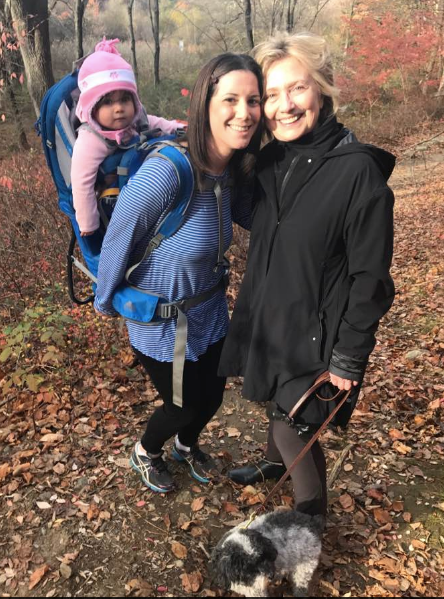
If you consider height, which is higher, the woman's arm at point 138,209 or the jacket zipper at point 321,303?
the woman's arm at point 138,209

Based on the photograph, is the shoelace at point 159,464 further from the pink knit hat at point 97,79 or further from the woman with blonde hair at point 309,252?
the pink knit hat at point 97,79

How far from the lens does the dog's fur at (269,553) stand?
6.60ft

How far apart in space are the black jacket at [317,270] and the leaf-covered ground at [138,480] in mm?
1149

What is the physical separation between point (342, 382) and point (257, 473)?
1390 mm

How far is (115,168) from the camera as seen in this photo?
A: 2.60m

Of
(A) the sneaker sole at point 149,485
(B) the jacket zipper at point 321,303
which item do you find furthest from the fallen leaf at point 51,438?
(B) the jacket zipper at point 321,303

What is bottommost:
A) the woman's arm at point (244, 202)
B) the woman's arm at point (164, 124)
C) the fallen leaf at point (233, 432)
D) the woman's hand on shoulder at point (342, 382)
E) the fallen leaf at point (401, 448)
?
the fallen leaf at point (233, 432)

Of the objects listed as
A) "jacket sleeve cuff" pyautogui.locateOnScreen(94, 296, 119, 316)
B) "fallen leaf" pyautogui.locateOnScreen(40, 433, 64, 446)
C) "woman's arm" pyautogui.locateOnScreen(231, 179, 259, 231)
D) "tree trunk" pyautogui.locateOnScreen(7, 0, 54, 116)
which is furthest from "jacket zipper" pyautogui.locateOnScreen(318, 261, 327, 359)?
"tree trunk" pyautogui.locateOnScreen(7, 0, 54, 116)

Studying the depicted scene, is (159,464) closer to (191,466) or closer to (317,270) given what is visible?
(191,466)

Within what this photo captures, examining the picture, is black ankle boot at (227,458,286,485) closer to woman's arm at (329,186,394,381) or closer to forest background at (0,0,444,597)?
forest background at (0,0,444,597)

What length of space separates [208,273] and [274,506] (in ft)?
5.57

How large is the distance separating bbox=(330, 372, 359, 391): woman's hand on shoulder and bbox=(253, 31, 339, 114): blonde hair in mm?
1204

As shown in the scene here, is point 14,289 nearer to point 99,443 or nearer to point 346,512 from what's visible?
point 99,443

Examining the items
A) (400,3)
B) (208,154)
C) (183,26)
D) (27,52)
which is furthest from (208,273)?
(183,26)
